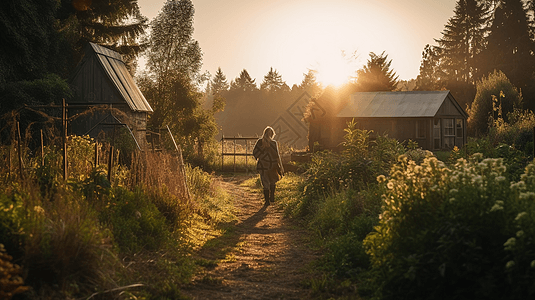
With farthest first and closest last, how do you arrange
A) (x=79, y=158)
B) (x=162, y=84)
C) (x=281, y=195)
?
(x=162, y=84) < (x=281, y=195) < (x=79, y=158)

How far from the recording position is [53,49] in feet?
62.7

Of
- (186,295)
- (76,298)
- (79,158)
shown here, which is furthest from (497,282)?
(79,158)

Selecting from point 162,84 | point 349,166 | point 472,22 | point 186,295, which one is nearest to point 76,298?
point 186,295

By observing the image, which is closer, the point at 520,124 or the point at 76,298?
the point at 76,298

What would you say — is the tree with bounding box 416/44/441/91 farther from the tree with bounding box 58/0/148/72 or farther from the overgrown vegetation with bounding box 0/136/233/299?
the overgrown vegetation with bounding box 0/136/233/299

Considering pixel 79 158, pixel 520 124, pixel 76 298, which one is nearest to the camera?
pixel 76 298

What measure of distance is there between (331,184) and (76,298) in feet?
22.5

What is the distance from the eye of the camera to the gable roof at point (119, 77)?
1793 cm

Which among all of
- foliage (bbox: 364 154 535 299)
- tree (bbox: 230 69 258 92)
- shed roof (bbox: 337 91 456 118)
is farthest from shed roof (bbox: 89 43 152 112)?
tree (bbox: 230 69 258 92)

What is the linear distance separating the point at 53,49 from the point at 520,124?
19357 millimetres

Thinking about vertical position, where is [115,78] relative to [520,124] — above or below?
above

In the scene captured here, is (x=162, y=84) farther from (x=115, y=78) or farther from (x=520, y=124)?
(x=520, y=124)

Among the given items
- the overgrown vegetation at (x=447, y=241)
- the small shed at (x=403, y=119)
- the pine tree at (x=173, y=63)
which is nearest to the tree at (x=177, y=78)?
the pine tree at (x=173, y=63)

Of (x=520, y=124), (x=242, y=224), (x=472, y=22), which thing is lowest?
(x=242, y=224)
